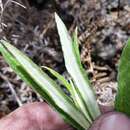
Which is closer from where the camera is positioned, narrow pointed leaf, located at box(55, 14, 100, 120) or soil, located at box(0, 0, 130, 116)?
narrow pointed leaf, located at box(55, 14, 100, 120)

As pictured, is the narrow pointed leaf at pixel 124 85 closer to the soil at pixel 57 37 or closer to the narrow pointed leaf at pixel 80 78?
the narrow pointed leaf at pixel 80 78

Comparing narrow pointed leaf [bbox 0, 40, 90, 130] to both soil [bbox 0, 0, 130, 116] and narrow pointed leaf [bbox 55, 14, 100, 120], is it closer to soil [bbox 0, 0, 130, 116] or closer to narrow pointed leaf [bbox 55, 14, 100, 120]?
narrow pointed leaf [bbox 55, 14, 100, 120]

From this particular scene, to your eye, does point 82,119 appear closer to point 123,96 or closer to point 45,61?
point 123,96

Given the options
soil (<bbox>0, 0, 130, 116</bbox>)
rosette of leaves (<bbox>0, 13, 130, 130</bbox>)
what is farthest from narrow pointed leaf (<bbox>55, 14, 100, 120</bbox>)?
soil (<bbox>0, 0, 130, 116</bbox>)

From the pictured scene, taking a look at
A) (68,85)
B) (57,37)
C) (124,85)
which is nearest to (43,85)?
(68,85)

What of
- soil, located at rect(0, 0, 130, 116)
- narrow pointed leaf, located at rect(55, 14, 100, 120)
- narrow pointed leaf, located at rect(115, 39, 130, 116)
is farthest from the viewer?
soil, located at rect(0, 0, 130, 116)

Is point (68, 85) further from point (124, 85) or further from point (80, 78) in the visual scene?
point (124, 85)
